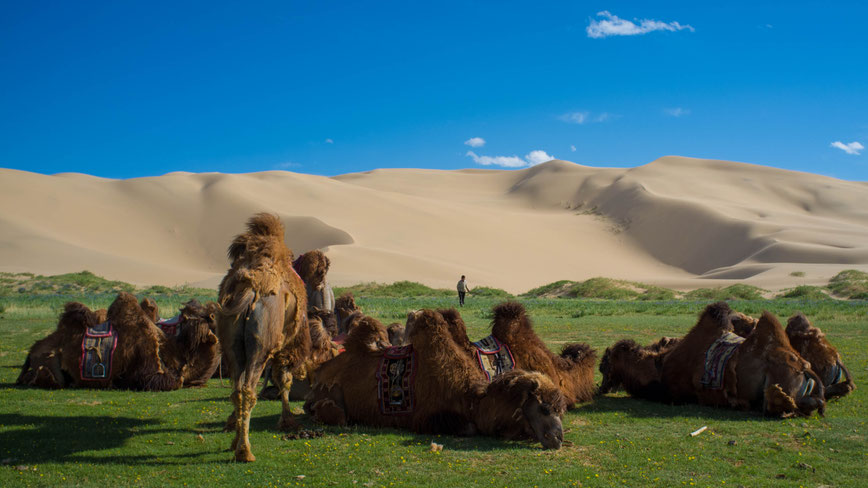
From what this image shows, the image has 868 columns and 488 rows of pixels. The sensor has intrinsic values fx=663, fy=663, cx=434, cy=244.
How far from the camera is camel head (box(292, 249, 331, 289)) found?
31.4ft

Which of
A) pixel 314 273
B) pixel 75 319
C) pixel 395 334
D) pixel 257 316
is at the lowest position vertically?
pixel 395 334

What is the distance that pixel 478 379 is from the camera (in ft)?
22.7

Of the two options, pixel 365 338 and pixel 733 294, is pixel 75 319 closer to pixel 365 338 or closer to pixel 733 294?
pixel 365 338

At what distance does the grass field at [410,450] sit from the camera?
558 centimetres

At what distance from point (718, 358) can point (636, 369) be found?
1.19 metres

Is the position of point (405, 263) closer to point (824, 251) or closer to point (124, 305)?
point (824, 251)

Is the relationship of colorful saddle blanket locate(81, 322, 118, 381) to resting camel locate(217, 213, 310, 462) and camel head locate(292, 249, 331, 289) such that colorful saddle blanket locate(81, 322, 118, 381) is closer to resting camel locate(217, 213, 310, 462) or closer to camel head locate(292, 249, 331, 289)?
camel head locate(292, 249, 331, 289)

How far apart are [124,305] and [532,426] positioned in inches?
260

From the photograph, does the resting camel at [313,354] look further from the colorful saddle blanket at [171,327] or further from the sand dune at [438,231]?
the sand dune at [438,231]

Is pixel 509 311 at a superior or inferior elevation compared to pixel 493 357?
superior

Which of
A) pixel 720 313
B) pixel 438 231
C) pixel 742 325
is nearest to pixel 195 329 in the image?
pixel 720 313

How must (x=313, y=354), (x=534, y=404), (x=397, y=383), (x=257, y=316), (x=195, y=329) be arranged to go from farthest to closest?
(x=195, y=329)
(x=313, y=354)
(x=397, y=383)
(x=534, y=404)
(x=257, y=316)

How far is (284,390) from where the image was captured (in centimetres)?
716

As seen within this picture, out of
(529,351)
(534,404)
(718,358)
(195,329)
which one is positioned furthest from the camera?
(195,329)
